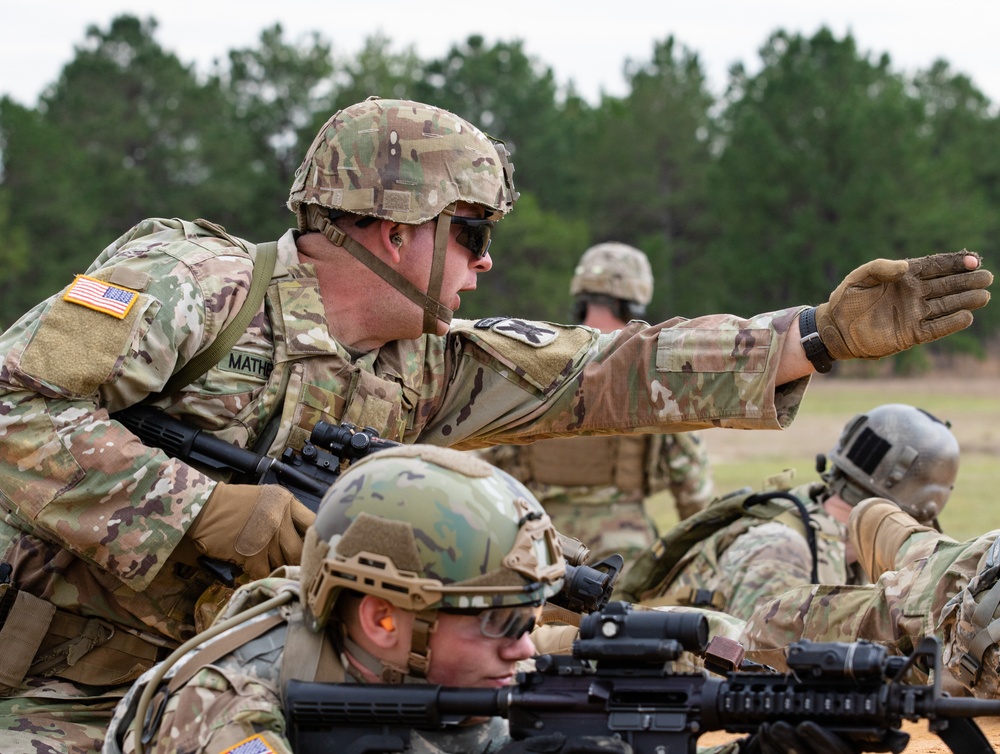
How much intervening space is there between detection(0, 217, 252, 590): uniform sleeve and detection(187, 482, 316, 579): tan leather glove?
5 centimetres

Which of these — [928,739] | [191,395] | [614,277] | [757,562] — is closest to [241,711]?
[191,395]

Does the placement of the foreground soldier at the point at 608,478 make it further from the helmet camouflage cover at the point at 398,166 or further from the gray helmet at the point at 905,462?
the helmet camouflage cover at the point at 398,166

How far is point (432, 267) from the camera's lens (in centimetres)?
490

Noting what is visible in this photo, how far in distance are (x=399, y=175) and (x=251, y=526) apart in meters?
1.28

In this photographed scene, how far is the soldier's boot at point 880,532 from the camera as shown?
19.2 ft

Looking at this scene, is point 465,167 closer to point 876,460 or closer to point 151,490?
point 151,490

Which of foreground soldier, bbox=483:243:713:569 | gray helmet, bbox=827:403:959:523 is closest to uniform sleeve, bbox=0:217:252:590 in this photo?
gray helmet, bbox=827:403:959:523

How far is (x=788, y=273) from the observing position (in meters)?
42.1

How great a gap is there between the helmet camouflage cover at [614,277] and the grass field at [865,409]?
6.01m

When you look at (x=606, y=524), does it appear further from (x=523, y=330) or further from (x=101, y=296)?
(x=101, y=296)

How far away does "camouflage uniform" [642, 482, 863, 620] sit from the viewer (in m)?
6.90

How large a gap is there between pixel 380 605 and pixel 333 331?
159 centimetres

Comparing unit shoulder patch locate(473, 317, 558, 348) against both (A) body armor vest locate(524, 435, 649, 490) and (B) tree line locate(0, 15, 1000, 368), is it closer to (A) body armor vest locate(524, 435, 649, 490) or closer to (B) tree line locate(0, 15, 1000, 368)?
(A) body armor vest locate(524, 435, 649, 490)

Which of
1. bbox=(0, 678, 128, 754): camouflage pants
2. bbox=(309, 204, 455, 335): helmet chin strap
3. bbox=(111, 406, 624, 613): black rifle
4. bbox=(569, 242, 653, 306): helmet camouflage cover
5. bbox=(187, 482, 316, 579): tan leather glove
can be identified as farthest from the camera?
bbox=(569, 242, 653, 306): helmet camouflage cover
